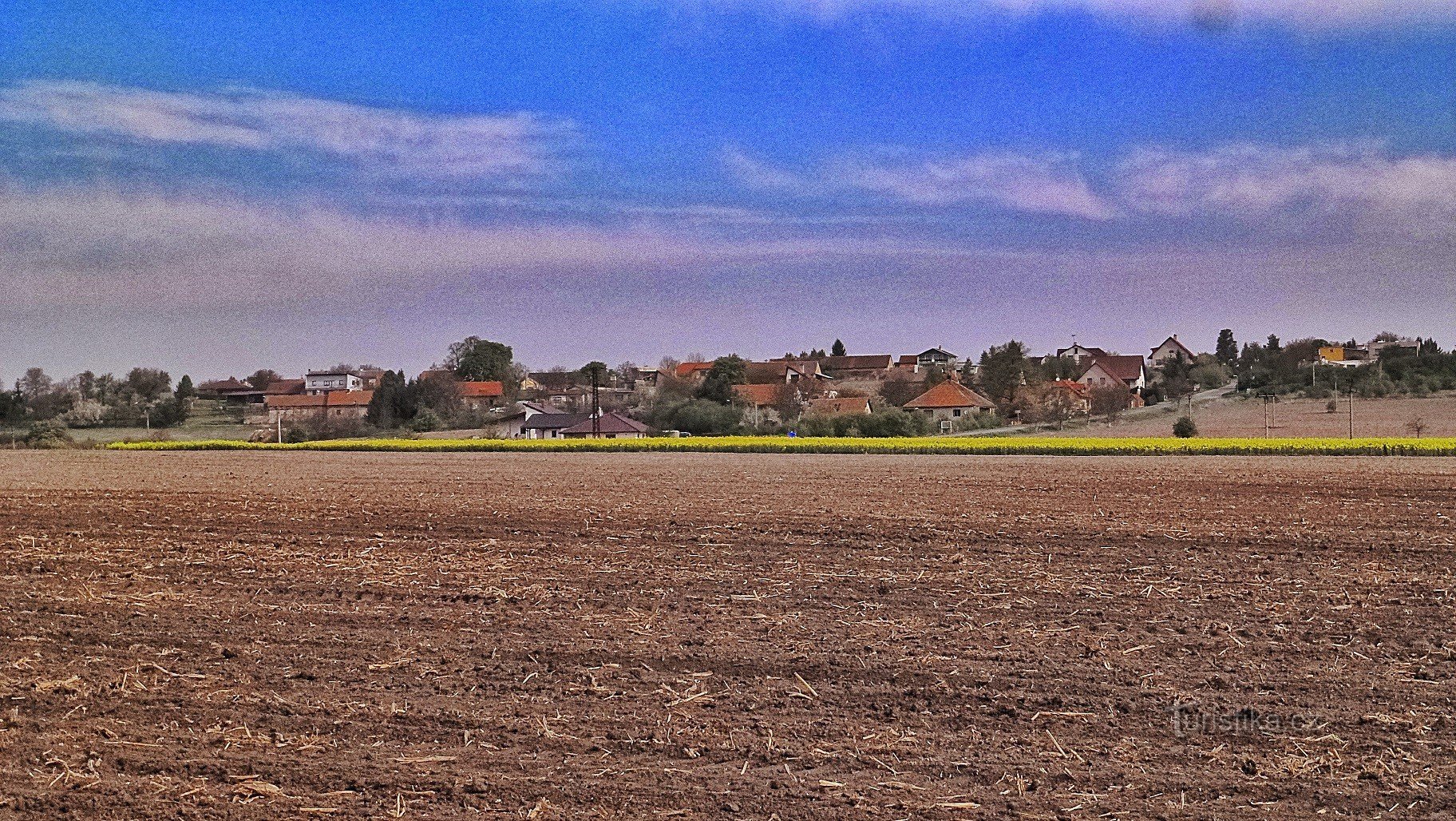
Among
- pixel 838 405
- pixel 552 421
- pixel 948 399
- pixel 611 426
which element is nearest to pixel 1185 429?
pixel 948 399

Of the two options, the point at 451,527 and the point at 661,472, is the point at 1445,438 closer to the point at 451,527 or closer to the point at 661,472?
the point at 661,472

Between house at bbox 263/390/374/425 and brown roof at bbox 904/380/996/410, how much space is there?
41386mm

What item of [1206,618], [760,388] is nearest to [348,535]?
[1206,618]

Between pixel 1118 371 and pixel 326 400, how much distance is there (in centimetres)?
8027

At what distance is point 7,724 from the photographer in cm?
770

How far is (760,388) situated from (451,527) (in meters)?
81.7

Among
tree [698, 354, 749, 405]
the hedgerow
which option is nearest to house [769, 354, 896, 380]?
tree [698, 354, 749, 405]

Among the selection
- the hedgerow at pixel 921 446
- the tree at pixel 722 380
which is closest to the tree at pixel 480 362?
the tree at pixel 722 380

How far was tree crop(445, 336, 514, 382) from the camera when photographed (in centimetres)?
11981

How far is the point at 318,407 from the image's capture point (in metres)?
97.6

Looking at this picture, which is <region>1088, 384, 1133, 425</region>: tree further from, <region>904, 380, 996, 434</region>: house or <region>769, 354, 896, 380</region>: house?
<region>769, 354, 896, 380</region>: house

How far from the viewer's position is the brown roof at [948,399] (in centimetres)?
8581

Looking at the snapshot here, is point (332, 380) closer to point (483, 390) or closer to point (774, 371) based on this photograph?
point (483, 390)

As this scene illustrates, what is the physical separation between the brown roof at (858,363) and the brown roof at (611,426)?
6593cm
